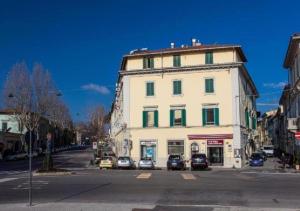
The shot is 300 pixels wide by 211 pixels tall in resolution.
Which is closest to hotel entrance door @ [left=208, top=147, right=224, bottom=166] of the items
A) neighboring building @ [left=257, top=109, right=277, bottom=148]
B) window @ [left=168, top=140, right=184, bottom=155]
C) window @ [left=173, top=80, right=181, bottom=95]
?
window @ [left=168, top=140, right=184, bottom=155]

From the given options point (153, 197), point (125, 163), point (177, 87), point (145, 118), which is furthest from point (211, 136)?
point (153, 197)

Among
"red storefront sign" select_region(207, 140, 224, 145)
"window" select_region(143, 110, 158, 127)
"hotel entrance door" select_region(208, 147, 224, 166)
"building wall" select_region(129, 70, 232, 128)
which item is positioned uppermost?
"building wall" select_region(129, 70, 232, 128)

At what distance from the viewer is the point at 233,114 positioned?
56.2 m

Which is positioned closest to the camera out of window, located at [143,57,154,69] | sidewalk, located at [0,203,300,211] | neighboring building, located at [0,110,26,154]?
sidewalk, located at [0,203,300,211]

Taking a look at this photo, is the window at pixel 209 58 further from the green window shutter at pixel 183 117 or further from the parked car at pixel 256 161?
the parked car at pixel 256 161

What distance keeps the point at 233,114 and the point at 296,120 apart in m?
6.99

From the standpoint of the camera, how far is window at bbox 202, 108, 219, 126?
186 ft

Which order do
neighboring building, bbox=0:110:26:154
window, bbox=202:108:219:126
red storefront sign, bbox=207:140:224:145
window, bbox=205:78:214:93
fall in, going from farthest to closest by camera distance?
1. neighboring building, bbox=0:110:26:154
2. window, bbox=205:78:214:93
3. window, bbox=202:108:219:126
4. red storefront sign, bbox=207:140:224:145

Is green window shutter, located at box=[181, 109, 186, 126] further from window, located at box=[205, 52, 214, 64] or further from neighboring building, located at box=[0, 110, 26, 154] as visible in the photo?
neighboring building, located at box=[0, 110, 26, 154]

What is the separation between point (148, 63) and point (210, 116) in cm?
991

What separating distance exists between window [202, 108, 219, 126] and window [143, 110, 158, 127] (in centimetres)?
569

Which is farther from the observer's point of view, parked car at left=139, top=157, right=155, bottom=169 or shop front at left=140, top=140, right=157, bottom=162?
shop front at left=140, top=140, right=157, bottom=162

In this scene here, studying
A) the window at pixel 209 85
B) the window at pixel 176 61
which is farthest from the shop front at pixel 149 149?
the window at pixel 176 61

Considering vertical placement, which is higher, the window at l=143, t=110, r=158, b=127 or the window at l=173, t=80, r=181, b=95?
the window at l=173, t=80, r=181, b=95
